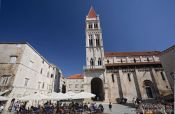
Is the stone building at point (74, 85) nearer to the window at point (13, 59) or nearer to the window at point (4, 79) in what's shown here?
the window at point (13, 59)

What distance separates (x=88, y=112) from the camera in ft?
46.3

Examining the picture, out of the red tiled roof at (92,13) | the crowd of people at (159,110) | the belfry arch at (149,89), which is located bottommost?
the crowd of people at (159,110)

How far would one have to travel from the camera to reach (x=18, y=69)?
18.6 meters

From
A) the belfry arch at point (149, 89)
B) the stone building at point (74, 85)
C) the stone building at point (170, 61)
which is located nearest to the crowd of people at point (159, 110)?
the stone building at point (170, 61)

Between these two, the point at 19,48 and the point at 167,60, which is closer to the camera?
the point at 167,60

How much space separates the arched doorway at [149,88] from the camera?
29759mm

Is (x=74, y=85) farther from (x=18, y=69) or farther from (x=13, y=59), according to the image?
(x=13, y=59)

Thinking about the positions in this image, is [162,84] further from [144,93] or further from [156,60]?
[156,60]

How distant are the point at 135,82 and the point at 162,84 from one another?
280 inches

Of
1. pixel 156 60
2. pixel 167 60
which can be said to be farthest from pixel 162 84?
pixel 167 60

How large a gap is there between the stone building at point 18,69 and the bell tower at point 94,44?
13.9m

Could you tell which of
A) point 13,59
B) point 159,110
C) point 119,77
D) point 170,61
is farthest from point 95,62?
point 159,110

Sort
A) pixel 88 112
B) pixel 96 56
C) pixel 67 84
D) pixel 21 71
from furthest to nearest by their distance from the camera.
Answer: pixel 67 84 < pixel 96 56 < pixel 21 71 < pixel 88 112

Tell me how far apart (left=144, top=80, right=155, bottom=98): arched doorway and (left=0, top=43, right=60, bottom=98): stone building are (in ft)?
A: 93.0
